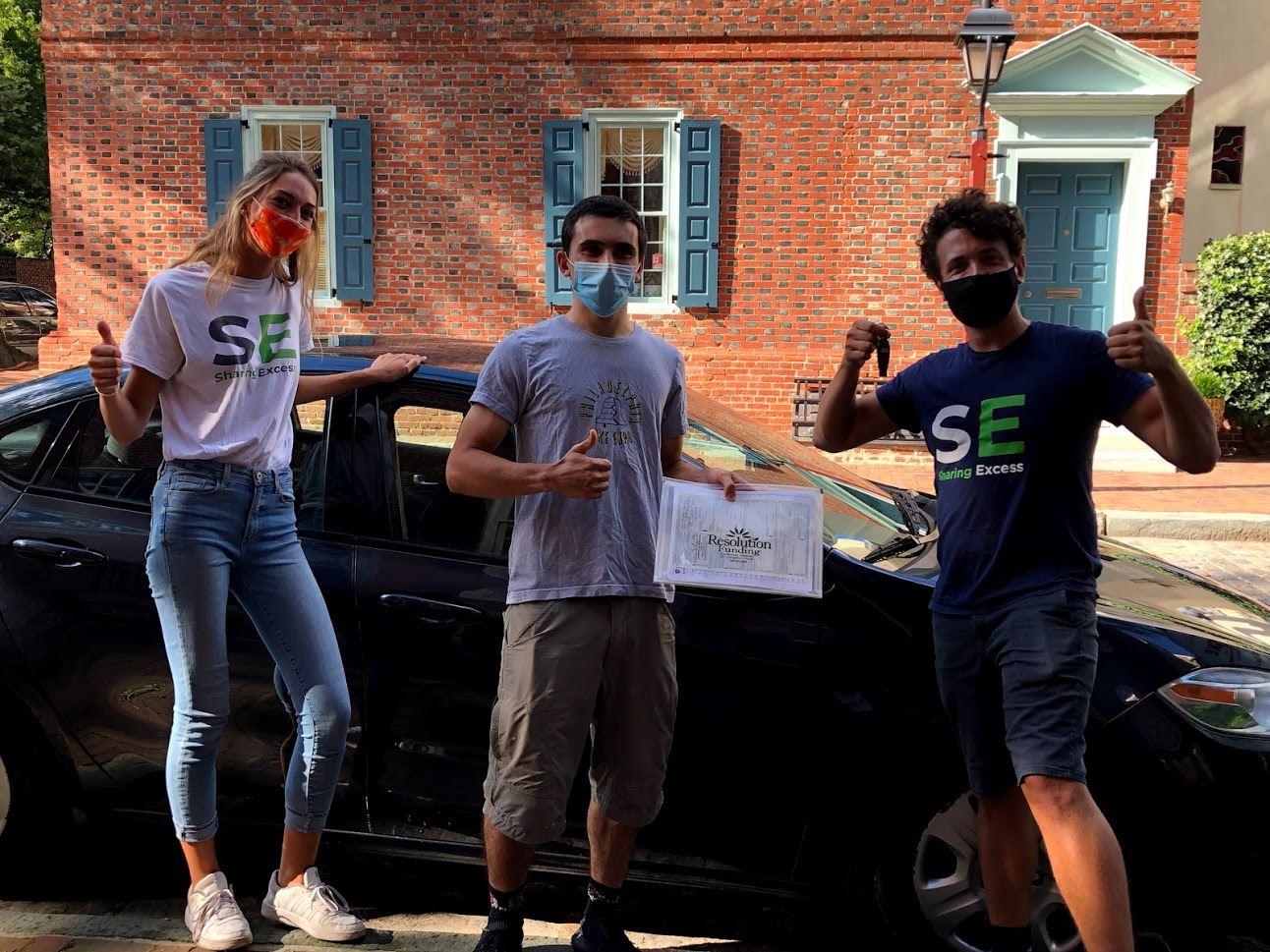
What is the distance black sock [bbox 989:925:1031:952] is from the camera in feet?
8.66

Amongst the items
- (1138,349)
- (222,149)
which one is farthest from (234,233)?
(222,149)

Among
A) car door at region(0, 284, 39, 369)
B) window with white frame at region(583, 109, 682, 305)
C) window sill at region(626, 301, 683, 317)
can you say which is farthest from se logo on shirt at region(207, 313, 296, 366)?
car door at region(0, 284, 39, 369)

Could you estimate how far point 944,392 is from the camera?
259 centimetres

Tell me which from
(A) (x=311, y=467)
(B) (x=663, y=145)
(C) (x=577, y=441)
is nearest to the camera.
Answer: (C) (x=577, y=441)

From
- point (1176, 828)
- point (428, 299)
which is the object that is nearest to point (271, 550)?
point (1176, 828)

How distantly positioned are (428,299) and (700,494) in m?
10.4

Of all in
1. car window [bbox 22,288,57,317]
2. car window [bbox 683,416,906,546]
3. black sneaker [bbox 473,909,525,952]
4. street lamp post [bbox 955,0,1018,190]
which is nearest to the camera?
black sneaker [bbox 473,909,525,952]

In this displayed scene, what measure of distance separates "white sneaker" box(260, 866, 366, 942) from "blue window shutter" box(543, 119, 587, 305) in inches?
379

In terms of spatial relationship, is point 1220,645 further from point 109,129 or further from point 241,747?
point 109,129

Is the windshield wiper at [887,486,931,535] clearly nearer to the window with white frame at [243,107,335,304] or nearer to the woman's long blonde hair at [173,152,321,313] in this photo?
the woman's long blonde hair at [173,152,321,313]

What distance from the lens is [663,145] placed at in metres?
12.4

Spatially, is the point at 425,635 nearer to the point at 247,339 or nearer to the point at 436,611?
the point at 436,611

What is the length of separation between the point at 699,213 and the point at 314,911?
33.1 ft

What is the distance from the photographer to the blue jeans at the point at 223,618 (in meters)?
2.82
